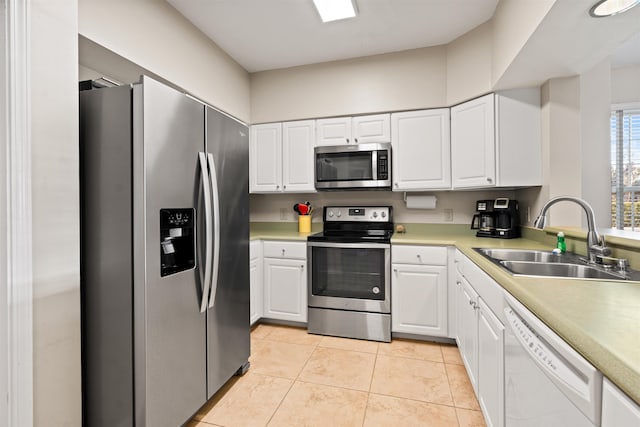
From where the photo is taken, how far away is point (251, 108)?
10.9ft

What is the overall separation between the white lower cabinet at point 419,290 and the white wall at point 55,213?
210 cm

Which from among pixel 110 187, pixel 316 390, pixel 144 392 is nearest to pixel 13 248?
pixel 110 187

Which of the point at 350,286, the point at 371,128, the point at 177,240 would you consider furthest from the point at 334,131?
the point at 177,240

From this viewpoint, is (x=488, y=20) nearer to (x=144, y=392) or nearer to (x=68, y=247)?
(x=68, y=247)

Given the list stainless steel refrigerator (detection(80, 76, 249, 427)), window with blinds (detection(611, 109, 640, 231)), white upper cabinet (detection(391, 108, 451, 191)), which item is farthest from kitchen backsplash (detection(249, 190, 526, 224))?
stainless steel refrigerator (detection(80, 76, 249, 427))

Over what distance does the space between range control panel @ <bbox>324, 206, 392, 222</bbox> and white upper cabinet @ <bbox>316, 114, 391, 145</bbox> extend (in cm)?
68

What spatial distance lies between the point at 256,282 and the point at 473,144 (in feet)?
7.34

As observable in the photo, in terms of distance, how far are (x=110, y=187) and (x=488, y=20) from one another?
2.83m

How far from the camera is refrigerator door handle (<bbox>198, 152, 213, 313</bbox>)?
5.17ft

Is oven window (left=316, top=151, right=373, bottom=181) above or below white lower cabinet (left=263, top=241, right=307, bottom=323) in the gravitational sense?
above

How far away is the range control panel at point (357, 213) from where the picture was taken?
3.11 metres

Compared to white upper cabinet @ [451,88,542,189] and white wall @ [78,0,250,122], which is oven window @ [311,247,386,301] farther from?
white wall @ [78,0,250,122]

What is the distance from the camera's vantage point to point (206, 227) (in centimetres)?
159

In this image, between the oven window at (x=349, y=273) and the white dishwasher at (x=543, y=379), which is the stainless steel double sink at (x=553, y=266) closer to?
the white dishwasher at (x=543, y=379)
